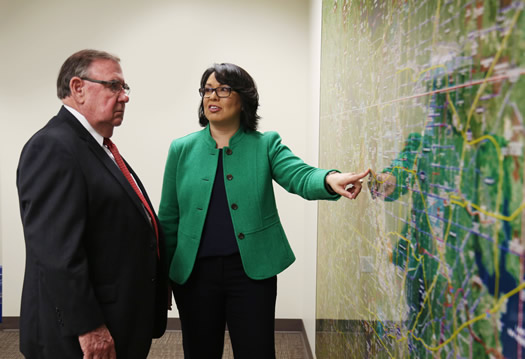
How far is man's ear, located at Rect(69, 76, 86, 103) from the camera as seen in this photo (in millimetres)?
1308

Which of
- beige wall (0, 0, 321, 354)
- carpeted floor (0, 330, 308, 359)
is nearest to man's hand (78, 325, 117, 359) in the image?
carpeted floor (0, 330, 308, 359)

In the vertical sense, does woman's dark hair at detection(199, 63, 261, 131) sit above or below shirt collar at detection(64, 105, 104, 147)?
above

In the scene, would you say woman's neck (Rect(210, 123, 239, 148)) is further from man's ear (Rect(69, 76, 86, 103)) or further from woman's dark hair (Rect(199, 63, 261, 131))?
man's ear (Rect(69, 76, 86, 103))

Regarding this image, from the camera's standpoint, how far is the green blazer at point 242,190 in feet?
4.74

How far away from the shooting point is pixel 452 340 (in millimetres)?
625

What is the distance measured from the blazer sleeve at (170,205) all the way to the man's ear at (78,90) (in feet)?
1.15

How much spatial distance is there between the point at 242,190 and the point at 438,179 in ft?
2.84

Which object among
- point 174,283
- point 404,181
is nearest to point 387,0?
point 404,181

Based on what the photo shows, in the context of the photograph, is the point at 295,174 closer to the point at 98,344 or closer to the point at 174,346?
the point at 98,344

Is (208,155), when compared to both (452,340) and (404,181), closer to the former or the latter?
(404,181)

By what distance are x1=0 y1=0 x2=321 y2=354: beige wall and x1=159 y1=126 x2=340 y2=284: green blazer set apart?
4.98ft

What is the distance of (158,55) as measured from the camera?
9.93 feet

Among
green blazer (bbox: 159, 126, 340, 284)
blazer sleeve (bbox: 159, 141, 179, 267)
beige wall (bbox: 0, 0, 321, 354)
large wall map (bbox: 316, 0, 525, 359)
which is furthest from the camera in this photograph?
beige wall (bbox: 0, 0, 321, 354)

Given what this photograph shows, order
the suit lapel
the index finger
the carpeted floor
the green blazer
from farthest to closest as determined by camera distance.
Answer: the carpeted floor < the green blazer < the suit lapel < the index finger
